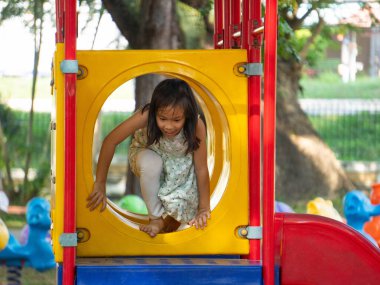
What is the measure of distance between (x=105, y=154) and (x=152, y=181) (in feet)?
1.00

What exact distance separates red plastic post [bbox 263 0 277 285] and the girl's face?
0.48 m

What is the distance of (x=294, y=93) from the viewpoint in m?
12.1

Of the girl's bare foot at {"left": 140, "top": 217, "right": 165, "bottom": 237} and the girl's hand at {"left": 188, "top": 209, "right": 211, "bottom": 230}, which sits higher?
the girl's hand at {"left": 188, "top": 209, "right": 211, "bottom": 230}

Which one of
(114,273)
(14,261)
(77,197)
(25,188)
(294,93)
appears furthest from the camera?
(294,93)

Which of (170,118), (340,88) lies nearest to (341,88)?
(340,88)

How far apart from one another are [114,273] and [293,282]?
2.80 ft

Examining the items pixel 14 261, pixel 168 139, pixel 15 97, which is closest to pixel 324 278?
pixel 168 139

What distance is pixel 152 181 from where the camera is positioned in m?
4.36

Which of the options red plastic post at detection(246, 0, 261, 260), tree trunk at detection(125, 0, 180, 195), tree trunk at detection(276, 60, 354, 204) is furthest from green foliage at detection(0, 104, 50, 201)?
red plastic post at detection(246, 0, 261, 260)

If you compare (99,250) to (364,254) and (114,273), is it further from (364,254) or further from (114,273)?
(364,254)

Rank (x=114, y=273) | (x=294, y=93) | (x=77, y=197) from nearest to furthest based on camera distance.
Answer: (x=114, y=273)
(x=77, y=197)
(x=294, y=93)

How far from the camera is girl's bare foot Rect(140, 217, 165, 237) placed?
4233mm

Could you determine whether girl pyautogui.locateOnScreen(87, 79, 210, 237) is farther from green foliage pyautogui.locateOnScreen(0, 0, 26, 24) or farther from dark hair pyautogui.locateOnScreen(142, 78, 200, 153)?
green foliage pyautogui.locateOnScreen(0, 0, 26, 24)

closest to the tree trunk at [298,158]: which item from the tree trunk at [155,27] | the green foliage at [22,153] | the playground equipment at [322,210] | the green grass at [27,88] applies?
the green foliage at [22,153]
